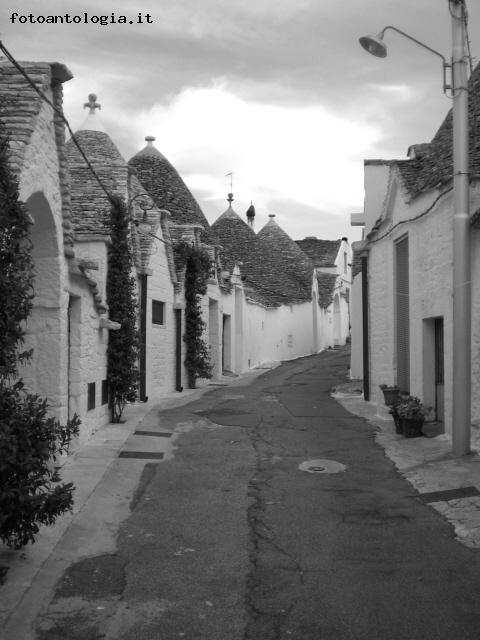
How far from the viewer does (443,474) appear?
331 inches

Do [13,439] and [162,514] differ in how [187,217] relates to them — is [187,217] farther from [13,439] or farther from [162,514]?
[13,439]

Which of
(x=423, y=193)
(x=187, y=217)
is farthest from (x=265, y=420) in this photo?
(x=187, y=217)

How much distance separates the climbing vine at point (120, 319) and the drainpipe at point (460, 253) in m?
6.33

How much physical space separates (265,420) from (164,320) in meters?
6.22

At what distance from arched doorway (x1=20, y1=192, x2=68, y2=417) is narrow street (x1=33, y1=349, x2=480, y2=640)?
164cm

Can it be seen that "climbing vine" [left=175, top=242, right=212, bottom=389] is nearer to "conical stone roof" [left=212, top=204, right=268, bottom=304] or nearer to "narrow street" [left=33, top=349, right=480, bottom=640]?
"narrow street" [left=33, top=349, right=480, bottom=640]

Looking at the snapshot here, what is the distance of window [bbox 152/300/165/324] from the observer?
18031 millimetres

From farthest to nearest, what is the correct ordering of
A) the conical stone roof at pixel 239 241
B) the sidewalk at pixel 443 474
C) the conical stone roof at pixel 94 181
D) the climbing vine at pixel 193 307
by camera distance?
1. the conical stone roof at pixel 239 241
2. the climbing vine at pixel 193 307
3. the conical stone roof at pixel 94 181
4. the sidewalk at pixel 443 474

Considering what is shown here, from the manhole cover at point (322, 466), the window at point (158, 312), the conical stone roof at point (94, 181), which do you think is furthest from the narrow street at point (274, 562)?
the window at point (158, 312)

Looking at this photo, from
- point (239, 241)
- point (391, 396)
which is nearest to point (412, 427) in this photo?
point (391, 396)

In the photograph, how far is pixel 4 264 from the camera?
5.03 metres

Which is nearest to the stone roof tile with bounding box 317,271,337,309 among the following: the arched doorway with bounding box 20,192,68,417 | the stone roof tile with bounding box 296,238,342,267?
the stone roof tile with bounding box 296,238,342,267

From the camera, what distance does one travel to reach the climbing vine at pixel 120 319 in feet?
42.0

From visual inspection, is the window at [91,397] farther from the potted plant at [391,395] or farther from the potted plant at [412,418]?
the potted plant at [391,395]
